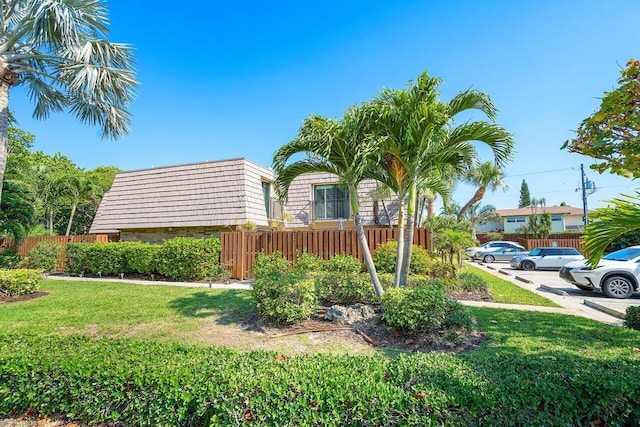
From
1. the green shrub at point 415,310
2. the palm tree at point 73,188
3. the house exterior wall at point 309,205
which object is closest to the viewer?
the green shrub at point 415,310

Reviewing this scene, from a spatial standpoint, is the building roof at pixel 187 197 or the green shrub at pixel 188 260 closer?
the green shrub at pixel 188 260

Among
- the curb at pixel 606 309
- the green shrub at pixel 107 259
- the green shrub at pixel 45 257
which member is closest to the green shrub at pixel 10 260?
the green shrub at pixel 45 257

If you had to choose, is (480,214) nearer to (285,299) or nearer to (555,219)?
(555,219)

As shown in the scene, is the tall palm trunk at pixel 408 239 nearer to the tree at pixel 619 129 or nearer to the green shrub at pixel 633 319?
the tree at pixel 619 129

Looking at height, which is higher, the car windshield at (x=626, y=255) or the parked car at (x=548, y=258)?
the car windshield at (x=626, y=255)

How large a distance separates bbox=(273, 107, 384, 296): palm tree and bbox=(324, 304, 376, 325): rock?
45 centimetres

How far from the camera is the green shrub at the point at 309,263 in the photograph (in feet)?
32.6

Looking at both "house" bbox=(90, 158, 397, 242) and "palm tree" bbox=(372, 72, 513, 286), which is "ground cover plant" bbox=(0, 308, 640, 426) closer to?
"palm tree" bbox=(372, 72, 513, 286)

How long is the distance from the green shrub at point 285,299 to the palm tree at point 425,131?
1843 millimetres

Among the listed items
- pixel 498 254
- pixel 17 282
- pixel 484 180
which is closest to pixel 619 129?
pixel 17 282

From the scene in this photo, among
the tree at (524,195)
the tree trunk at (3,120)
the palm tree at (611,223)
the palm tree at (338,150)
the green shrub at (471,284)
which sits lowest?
the green shrub at (471,284)

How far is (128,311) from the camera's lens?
6672 mm

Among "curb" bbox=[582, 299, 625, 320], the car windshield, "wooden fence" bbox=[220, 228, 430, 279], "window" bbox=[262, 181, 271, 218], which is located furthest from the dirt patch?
the car windshield

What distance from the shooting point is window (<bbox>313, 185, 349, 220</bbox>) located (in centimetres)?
1656
